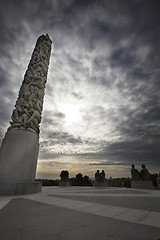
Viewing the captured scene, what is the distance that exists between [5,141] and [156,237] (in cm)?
902

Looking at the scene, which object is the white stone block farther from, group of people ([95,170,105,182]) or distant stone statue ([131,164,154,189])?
distant stone statue ([131,164,154,189])

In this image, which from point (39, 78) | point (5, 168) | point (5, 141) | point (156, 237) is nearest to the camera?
point (156, 237)

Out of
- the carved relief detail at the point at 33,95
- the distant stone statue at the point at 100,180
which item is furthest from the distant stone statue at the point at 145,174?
→ the carved relief detail at the point at 33,95

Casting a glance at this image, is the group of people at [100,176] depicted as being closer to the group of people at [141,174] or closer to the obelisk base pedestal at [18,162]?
the group of people at [141,174]

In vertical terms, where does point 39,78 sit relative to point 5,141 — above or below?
above

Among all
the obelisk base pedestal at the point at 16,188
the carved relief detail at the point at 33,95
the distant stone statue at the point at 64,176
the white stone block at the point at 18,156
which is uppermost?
the carved relief detail at the point at 33,95

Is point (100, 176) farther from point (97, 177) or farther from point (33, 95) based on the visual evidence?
point (33, 95)

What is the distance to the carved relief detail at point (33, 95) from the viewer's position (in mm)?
9289

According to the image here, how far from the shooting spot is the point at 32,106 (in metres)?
10.0

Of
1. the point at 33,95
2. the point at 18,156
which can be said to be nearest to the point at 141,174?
the point at 18,156

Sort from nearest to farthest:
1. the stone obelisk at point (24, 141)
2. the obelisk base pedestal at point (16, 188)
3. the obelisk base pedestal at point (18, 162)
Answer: the obelisk base pedestal at point (16, 188), the obelisk base pedestal at point (18, 162), the stone obelisk at point (24, 141)

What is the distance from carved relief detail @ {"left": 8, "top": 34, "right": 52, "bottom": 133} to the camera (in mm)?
9289

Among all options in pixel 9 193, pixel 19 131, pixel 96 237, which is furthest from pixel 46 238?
pixel 19 131

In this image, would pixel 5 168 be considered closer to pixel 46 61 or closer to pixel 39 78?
pixel 39 78
